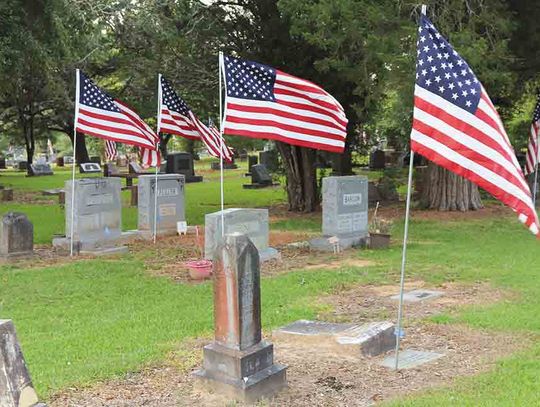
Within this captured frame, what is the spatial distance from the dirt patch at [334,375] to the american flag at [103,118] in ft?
22.8

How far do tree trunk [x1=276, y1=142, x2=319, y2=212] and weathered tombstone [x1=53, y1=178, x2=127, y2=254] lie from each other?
688 centimetres

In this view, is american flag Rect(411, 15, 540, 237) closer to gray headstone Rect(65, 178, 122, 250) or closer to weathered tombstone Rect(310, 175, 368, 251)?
weathered tombstone Rect(310, 175, 368, 251)

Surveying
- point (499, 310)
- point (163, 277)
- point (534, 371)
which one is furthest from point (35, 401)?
point (163, 277)

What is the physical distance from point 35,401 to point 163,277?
6779 mm

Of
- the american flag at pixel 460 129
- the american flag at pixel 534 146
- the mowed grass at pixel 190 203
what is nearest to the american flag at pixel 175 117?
the mowed grass at pixel 190 203

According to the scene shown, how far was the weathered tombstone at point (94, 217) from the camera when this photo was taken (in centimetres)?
1353

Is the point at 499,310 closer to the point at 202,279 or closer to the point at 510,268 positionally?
the point at 510,268

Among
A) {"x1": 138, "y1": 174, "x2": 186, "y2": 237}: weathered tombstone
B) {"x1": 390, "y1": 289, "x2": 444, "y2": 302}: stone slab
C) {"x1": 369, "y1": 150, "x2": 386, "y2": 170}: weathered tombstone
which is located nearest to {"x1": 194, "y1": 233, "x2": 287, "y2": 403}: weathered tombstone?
{"x1": 390, "y1": 289, "x2": 444, "y2": 302}: stone slab

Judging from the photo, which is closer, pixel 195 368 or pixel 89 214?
pixel 195 368

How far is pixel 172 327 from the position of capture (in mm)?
7672

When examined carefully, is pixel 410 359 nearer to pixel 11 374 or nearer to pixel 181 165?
pixel 11 374

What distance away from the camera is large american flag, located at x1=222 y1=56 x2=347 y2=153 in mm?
10047

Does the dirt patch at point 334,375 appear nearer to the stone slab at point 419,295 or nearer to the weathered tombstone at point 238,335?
the weathered tombstone at point 238,335

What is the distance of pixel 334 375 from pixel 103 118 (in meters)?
8.63
